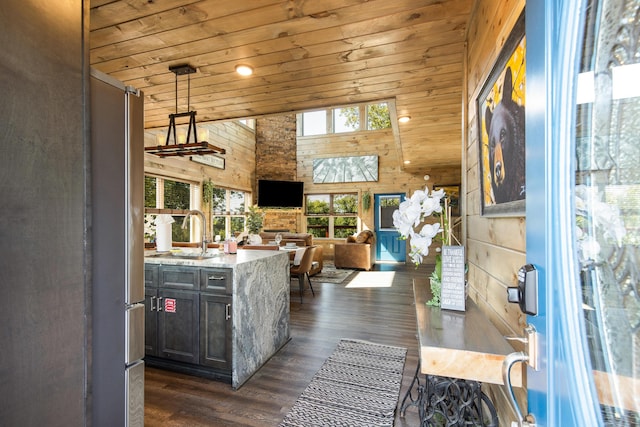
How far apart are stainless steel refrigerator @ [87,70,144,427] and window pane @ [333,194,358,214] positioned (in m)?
8.00

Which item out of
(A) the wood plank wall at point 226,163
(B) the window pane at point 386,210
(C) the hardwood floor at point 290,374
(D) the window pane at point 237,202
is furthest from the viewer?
(B) the window pane at point 386,210

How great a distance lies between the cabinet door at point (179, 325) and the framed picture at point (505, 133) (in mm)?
2185

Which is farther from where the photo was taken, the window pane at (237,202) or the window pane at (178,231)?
the window pane at (237,202)

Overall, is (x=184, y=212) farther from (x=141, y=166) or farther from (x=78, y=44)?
(x=78, y=44)

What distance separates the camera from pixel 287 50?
228 cm

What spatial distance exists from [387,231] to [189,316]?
708 centimetres

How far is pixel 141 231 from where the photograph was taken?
4.21ft

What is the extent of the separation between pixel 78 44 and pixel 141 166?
1.55 feet

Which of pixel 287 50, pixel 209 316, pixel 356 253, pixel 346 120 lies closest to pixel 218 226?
pixel 356 253

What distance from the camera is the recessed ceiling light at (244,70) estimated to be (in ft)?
8.31

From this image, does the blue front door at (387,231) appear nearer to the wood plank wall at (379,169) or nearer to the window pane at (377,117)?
the wood plank wall at (379,169)

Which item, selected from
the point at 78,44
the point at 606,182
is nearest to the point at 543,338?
the point at 606,182

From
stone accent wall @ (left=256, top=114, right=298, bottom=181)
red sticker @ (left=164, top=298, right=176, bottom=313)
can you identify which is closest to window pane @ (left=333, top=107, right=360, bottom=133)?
stone accent wall @ (left=256, top=114, right=298, bottom=181)

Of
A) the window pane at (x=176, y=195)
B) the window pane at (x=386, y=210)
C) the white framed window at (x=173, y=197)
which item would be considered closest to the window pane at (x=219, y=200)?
the white framed window at (x=173, y=197)
